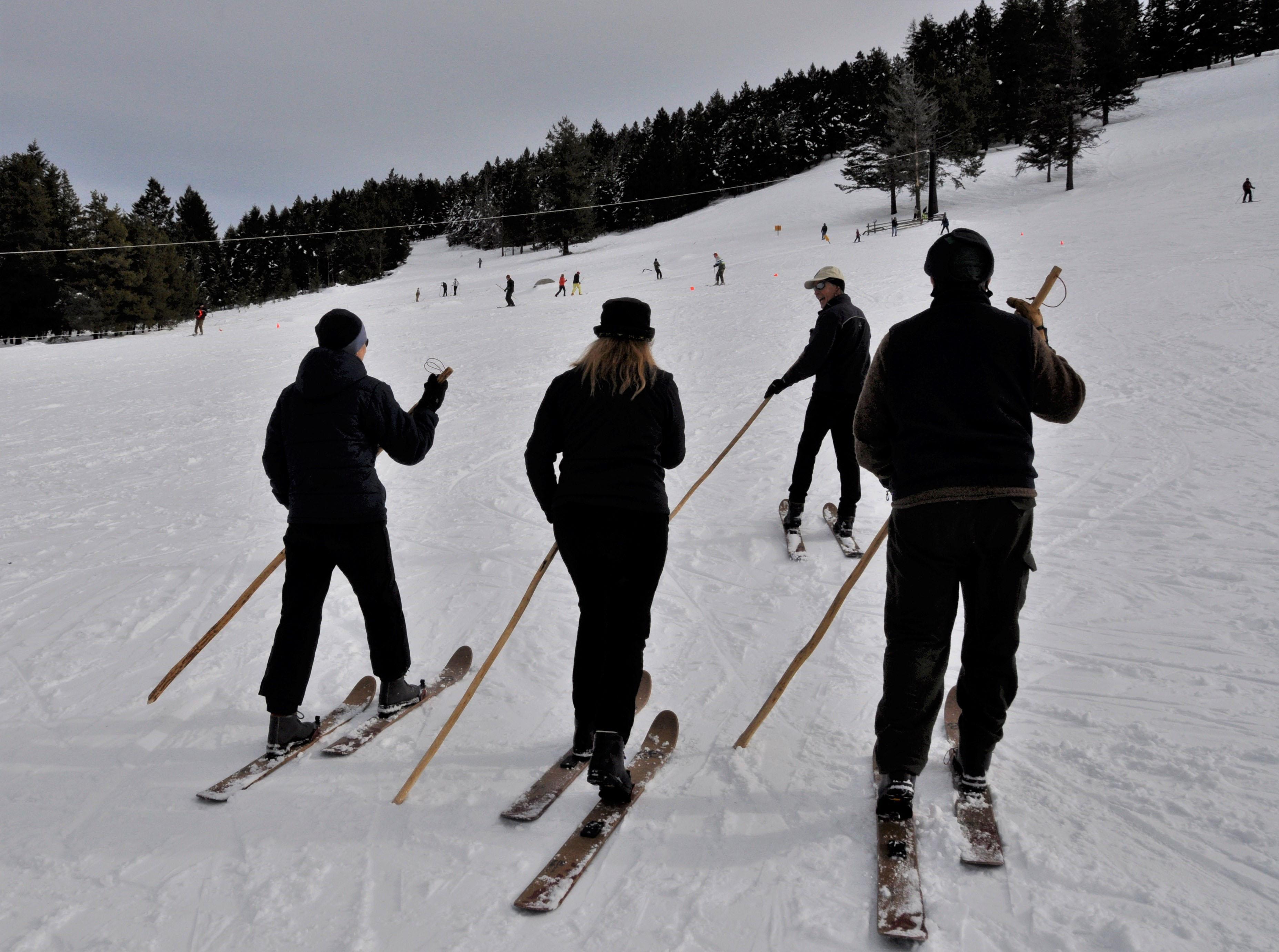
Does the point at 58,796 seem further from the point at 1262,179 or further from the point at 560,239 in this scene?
the point at 560,239

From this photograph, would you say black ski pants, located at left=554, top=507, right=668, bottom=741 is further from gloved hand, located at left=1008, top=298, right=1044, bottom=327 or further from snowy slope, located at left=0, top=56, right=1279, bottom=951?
gloved hand, located at left=1008, top=298, right=1044, bottom=327

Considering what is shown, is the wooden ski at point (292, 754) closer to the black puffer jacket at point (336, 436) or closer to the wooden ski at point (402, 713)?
the wooden ski at point (402, 713)

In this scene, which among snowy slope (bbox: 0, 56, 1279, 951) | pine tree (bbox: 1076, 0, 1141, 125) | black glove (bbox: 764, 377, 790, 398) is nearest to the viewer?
snowy slope (bbox: 0, 56, 1279, 951)

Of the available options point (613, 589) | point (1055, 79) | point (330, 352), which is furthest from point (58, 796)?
point (1055, 79)

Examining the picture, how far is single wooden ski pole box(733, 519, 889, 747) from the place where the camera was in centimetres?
313

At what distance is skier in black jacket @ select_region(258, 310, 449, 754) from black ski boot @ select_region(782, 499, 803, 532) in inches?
129

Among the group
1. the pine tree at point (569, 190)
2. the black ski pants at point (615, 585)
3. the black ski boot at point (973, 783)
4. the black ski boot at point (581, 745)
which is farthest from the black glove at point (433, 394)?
the pine tree at point (569, 190)

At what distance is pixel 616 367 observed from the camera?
9.79 feet

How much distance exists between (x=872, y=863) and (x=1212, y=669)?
7.65 feet

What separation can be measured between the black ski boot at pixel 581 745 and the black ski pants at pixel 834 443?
120 inches

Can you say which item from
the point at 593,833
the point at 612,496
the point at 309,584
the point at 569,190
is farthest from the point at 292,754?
the point at 569,190

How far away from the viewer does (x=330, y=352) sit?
3.42m

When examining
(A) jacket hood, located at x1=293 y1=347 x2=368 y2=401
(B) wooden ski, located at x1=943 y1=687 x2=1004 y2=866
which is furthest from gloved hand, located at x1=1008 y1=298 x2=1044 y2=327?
(A) jacket hood, located at x1=293 y1=347 x2=368 y2=401

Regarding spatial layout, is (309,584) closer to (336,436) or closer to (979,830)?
(336,436)
